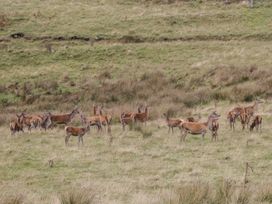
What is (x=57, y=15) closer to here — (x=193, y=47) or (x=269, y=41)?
(x=193, y=47)

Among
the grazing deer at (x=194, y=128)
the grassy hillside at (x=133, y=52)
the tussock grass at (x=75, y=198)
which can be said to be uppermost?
the tussock grass at (x=75, y=198)

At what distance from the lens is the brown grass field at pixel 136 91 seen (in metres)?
14.4

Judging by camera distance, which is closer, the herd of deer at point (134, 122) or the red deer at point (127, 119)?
the herd of deer at point (134, 122)

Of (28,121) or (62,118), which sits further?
(62,118)

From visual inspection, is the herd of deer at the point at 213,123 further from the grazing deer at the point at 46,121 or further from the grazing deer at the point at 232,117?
the grazing deer at the point at 46,121

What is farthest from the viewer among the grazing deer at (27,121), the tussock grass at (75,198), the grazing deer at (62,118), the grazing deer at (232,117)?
the grazing deer at (62,118)

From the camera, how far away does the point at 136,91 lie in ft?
105

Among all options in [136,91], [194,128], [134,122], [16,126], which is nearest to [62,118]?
[16,126]

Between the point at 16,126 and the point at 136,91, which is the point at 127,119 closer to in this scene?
the point at 16,126

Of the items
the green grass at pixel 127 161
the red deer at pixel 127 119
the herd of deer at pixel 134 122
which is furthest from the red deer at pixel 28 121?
the red deer at pixel 127 119

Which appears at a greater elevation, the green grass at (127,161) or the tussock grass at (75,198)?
the tussock grass at (75,198)

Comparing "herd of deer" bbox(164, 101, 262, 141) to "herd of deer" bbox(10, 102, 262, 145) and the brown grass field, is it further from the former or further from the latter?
the brown grass field

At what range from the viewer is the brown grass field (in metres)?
14.4

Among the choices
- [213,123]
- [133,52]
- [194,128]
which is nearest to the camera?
[194,128]
